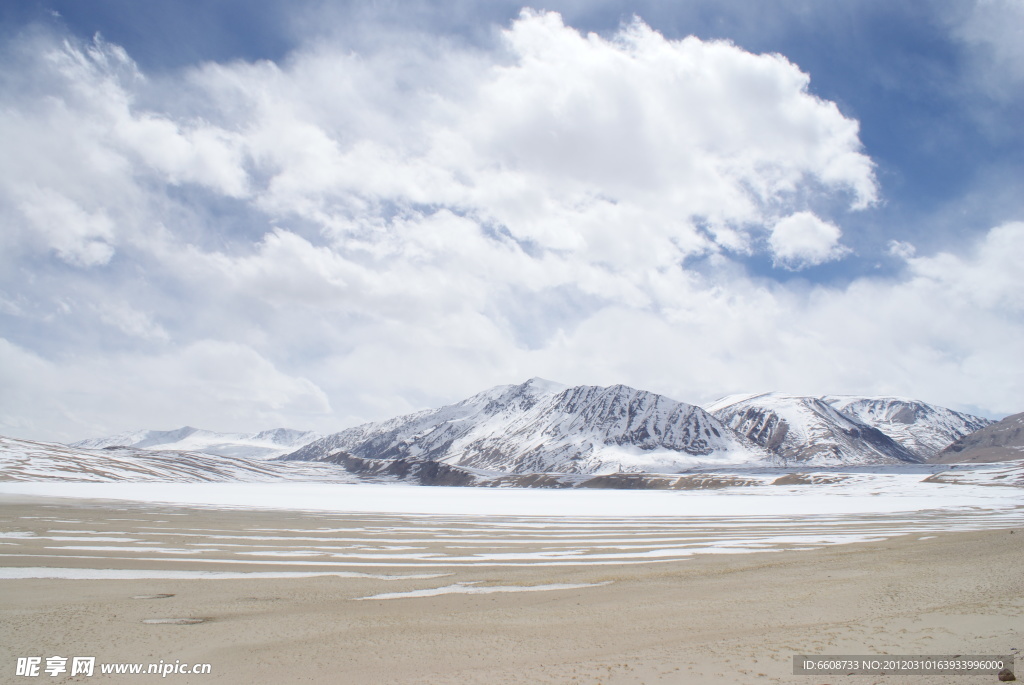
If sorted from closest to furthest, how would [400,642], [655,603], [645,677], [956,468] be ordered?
[645,677] → [400,642] → [655,603] → [956,468]

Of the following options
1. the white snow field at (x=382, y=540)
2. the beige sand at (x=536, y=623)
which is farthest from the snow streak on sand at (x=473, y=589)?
the white snow field at (x=382, y=540)

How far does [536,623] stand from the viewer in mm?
12438

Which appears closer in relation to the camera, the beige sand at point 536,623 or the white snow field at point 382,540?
the beige sand at point 536,623

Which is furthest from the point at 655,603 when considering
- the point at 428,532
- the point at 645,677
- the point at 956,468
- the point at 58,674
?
→ the point at 956,468

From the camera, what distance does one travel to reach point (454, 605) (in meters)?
14.5

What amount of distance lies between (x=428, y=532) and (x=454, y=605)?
21.5 metres

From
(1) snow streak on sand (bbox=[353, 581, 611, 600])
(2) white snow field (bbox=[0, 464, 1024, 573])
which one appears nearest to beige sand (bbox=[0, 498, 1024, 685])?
(1) snow streak on sand (bbox=[353, 581, 611, 600])

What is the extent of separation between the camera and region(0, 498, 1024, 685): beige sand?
949cm

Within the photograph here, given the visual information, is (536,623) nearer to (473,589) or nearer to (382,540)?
(473,589)

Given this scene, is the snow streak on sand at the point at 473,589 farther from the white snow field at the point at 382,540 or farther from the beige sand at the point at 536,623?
the white snow field at the point at 382,540

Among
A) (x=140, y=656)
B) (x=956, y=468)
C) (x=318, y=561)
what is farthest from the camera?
(x=956, y=468)

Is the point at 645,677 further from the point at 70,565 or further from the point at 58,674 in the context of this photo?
the point at 70,565

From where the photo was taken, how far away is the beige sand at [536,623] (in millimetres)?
9492

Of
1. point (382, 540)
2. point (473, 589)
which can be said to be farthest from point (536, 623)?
point (382, 540)
